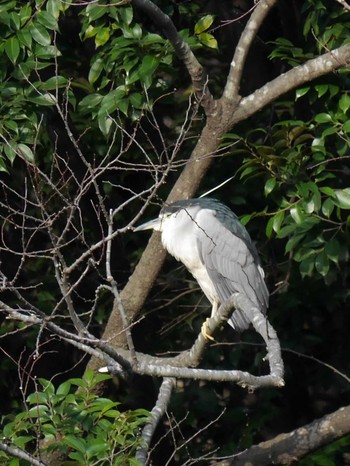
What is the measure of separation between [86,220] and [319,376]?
5.43 feet

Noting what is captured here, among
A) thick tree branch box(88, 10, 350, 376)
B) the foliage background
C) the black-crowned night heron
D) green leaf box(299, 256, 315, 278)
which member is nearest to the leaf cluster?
the foliage background

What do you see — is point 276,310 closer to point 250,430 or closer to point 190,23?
point 250,430

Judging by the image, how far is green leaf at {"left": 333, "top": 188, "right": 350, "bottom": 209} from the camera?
14.4ft

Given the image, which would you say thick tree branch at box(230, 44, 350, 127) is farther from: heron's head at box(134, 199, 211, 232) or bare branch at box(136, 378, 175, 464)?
bare branch at box(136, 378, 175, 464)

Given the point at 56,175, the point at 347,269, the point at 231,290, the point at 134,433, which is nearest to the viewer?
the point at 134,433

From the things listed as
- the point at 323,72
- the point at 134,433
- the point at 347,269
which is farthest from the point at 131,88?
the point at 347,269

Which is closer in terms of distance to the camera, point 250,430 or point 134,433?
point 134,433

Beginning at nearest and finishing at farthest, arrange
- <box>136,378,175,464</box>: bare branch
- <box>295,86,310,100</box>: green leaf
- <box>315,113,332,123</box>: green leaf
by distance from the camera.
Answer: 1. <box>136,378,175,464</box>: bare branch
2. <box>315,113,332,123</box>: green leaf
3. <box>295,86,310,100</box>: green leaf

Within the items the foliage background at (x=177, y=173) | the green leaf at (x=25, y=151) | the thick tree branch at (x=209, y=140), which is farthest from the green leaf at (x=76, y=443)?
the green leaf at (x=25, y=151)

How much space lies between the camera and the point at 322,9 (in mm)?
4641

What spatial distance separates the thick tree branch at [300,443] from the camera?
4.61 metres

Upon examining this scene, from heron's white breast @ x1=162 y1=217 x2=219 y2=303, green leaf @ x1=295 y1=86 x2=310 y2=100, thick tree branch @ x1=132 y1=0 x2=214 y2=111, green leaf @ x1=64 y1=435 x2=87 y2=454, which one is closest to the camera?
green leaf @ x1=64 y1=435 x2=87 y2=454

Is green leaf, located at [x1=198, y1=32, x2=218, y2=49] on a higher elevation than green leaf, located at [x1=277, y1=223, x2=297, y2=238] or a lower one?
higher

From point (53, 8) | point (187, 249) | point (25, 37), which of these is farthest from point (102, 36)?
point (187, 249)
